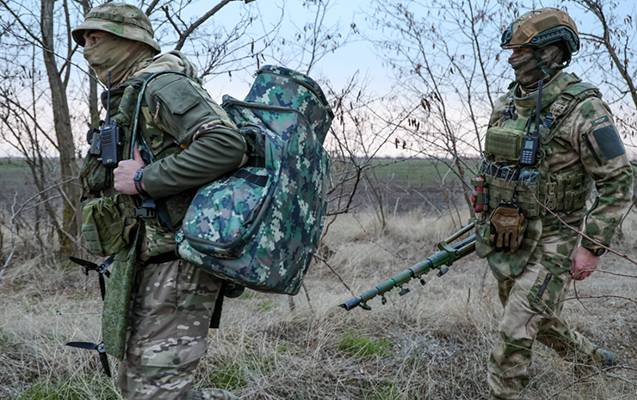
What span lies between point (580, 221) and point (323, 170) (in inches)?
56.6

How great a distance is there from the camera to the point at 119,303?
2.21 metres

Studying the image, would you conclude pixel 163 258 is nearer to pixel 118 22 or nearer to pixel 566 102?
pixel 118 22

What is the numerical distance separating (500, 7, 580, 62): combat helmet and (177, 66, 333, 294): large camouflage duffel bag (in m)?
1.13

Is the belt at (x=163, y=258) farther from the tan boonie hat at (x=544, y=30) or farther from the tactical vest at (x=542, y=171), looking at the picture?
the tan boonie hat at (x=544, y=30)

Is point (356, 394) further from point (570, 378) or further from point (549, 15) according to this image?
point (549, 15)

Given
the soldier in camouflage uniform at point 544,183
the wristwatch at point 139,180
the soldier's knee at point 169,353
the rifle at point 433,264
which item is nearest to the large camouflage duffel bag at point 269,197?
the wristwatch at point 139,180

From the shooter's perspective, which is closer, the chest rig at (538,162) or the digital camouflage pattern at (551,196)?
the digital camouflage pattern at (551,196)

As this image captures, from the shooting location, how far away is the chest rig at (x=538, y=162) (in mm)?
2924

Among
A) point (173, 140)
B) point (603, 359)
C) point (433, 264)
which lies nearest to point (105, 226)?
point (173, 140)

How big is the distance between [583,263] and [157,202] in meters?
1.84

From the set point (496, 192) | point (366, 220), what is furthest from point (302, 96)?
point (366, 220)

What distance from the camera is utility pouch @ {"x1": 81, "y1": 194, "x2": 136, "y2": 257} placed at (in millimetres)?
2260

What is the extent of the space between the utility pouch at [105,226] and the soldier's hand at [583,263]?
1.89 m

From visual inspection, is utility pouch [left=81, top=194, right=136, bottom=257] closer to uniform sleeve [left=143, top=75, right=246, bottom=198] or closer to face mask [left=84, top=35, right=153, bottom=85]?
uniform sleeve [left=143, top=75, right=246, bottom=198]
